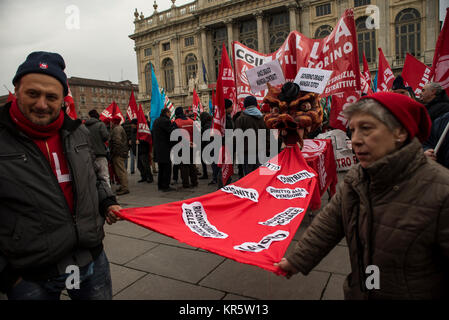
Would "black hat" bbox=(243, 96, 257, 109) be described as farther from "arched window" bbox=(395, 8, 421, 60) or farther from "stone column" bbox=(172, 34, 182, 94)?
"stone column" bbox=(172, 34, 182, 94)

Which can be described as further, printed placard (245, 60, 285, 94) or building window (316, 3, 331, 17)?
building window (316, 3, 331, 17)

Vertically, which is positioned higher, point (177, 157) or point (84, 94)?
point (84, 94)

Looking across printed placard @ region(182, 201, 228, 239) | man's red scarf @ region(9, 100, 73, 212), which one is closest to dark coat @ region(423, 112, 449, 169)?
printed placard @ region(182, 201, 228, 239)

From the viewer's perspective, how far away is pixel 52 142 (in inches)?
65.2

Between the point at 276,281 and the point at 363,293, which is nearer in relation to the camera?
the point at 363,293

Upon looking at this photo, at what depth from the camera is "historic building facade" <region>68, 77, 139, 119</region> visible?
235 feet

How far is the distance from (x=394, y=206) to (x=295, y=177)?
2.34 metres

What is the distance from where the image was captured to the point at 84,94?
73.6m

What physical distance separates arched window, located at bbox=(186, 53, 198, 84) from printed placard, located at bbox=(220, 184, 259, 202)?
38.3 meters

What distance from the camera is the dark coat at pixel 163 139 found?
7.50 meters

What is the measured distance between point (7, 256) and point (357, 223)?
1.72 metres

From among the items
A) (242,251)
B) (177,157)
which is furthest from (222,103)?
(242,251)
